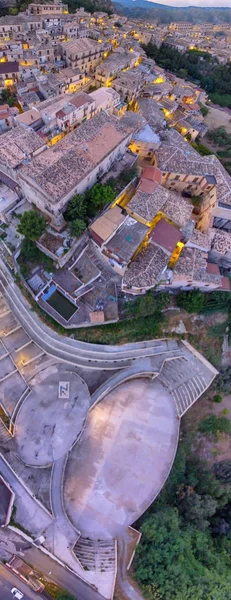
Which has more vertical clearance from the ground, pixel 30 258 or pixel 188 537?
pixel 30 258

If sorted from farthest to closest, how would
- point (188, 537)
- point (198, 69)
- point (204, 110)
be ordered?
point (198, 69)
point (204, 110)
point (188, 537)

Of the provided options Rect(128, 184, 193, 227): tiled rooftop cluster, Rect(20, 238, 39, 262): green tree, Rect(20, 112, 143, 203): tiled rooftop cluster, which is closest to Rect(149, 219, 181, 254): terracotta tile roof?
Rect(128, 184, 193, 227): tiled rooftop cluster

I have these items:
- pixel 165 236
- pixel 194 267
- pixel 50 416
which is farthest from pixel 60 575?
pixel 165 236

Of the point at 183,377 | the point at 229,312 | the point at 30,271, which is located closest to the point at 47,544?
the point at 183,377

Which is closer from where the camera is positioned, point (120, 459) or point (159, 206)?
point (120, 459)

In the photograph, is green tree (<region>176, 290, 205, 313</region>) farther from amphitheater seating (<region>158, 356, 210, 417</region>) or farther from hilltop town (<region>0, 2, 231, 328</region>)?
amphitheater seating (<region>158, 356, 210, 417</region>)

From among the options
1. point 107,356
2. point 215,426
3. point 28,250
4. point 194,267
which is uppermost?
point 28,250

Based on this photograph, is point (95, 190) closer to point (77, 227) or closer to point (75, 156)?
point (75, 156)

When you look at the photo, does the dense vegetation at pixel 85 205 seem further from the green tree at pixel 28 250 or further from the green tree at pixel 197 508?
the green tree at pixel 197 508
